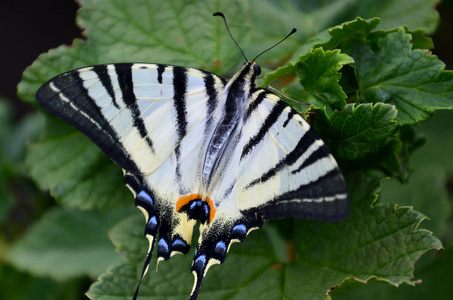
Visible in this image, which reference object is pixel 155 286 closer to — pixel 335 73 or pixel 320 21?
pixel 335 73

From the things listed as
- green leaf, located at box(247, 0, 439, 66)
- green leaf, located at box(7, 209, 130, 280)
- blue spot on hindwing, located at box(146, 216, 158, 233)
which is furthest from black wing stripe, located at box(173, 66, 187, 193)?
green leaf, located at box(7, 209, 130, 280)

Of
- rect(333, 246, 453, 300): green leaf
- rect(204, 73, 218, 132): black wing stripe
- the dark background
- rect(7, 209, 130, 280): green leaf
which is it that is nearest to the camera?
rect(204, 73, 218, 132): black wing stripe

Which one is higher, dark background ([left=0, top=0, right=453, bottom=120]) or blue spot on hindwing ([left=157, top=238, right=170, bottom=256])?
dark background ([left=0, top=0, right=453, bottom=120])

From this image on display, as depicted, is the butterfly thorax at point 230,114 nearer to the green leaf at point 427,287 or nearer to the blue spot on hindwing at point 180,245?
the blue spot on hindwing at point 180,245

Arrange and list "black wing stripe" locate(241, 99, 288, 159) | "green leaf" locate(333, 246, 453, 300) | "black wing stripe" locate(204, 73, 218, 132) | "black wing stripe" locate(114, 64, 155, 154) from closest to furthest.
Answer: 1. "black wing stripe" locate(241, 99, 288, 159)
2. "black wing stripe" locate(114, 64, 155, 154)
3. "black wing stripe" locate(204, 73, 218, 132)
4. "green leaf" locate(333, 246, 453, 300)

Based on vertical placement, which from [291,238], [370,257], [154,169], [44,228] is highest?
[44,228]

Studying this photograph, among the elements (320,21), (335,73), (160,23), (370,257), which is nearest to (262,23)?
(320,21)

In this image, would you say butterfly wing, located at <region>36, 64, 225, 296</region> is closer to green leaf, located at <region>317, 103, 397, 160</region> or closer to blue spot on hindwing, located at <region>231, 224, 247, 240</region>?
blue spot on hindwing, located at <region>231, 224, 247, 240</region>
